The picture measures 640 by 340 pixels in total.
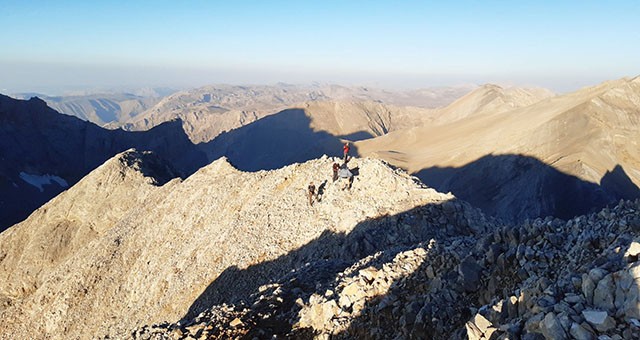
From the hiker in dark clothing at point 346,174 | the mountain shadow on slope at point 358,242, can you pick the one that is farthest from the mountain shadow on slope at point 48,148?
the mountain shadow on slope at point 358,242

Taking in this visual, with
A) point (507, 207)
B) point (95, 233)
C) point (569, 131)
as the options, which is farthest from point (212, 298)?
point (569, 131)

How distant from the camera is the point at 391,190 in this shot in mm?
24094

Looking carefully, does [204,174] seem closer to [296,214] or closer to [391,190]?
[296,214]

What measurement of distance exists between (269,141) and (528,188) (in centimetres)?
10339

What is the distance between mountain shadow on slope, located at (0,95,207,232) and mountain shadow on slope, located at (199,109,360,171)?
22.6 metres

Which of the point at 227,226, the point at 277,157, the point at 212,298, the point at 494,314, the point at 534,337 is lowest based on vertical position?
the point at 277,157

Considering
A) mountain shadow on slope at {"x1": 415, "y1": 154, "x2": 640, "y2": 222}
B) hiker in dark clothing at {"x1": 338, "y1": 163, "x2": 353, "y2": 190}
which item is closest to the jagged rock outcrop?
hiker in dark clothing at {"x1": 338, "y1": 163, "x2": 353, "y2": 190}

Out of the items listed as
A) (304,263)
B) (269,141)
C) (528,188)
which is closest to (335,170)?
(304,263)

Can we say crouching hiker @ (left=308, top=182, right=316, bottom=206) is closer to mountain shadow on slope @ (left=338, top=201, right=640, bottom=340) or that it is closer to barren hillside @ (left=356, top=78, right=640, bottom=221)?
mountain shadow on slope @ (left=338, top=201, right=640, bottom=340)

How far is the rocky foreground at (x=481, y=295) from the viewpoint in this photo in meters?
6.21

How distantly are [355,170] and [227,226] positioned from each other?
8.87m

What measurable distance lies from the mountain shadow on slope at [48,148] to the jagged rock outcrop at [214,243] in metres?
37.0

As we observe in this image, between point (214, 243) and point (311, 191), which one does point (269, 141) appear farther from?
point (311, 191)

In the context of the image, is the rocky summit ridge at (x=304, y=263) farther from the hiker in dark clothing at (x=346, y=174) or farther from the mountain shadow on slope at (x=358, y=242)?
the hiker in dark clothing at (x=346, y=174)
